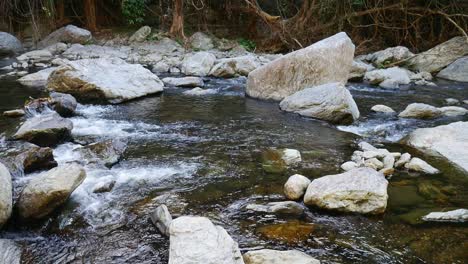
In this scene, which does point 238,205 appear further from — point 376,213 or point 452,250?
point 452,250

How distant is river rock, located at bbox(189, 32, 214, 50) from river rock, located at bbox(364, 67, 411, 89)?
4929 millimetres

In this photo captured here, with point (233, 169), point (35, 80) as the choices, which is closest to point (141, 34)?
point (35, 80)

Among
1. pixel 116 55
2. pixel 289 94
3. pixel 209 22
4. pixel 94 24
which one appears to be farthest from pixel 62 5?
pixel 289 94

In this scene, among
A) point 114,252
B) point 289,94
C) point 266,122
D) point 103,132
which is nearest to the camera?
point 114,252

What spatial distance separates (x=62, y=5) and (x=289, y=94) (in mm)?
9510

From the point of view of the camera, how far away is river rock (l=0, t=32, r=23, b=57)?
10.8 meters

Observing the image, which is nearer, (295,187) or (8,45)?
(295,187)

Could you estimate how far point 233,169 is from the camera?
3.72 meters

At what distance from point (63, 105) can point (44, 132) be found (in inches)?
53.4

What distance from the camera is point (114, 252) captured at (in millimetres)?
2428

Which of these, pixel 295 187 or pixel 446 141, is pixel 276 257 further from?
pixel 446 141

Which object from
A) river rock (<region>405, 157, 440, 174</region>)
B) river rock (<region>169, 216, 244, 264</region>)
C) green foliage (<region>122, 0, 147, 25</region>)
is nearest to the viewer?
river rock (<region>169, 216, 244, 264</region>)

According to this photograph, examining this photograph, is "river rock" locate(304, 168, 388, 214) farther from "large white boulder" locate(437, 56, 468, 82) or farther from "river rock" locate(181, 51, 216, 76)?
"large white boulder" locate(437, 56, 468, 82)

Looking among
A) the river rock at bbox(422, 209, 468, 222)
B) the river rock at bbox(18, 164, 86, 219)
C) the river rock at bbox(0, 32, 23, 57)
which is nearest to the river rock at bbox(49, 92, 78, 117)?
the river rock at bbox(18, 164, 86, 219)
